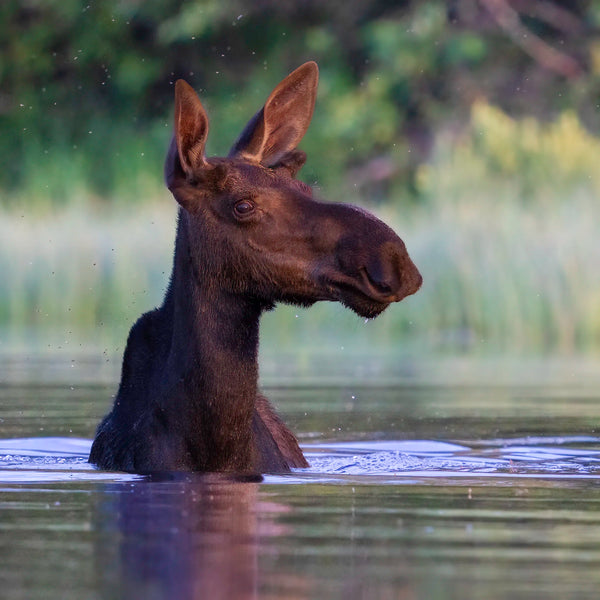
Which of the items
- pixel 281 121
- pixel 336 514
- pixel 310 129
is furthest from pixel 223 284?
pixel 310 129

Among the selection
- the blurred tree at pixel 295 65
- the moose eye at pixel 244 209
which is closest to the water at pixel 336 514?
the moose eye at pixel 244 209

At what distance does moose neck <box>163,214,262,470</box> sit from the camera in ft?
23.3

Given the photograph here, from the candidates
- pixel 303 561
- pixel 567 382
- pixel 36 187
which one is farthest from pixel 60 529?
pixel 36 187

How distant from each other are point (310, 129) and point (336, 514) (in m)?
27.2

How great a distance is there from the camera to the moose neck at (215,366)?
7098mm

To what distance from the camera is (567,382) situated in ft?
43.0

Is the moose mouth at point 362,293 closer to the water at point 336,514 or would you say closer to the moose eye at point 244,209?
the moose eye at point 244,209

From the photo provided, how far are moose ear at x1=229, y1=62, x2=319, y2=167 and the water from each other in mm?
1360

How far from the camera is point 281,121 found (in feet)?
26.1

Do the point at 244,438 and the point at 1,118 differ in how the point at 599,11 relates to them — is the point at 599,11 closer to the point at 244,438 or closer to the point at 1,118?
the point at 1,118

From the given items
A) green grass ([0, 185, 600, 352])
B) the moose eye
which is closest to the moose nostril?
the moose eye

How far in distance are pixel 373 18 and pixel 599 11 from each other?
4.57 m

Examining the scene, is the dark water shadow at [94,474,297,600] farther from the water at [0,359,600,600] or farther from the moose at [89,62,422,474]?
the moose at [89,62,422,474]

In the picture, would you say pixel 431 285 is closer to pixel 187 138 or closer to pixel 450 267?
pixel 450 267
